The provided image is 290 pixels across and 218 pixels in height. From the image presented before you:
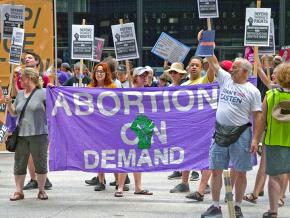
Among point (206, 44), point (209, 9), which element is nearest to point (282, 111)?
point (206, 44)

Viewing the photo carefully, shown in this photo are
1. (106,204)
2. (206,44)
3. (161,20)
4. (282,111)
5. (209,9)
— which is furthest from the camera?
(161,20)

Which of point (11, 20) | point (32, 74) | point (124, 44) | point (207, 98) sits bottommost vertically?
point (207, 98)

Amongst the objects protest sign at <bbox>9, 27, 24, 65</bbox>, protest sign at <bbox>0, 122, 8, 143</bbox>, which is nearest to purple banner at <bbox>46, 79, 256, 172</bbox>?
protest sign at <bbox>9, 27, 24, 65</bbox>

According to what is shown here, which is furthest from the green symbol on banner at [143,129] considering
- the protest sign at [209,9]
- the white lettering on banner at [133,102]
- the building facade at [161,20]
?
the building facade at [161,20]

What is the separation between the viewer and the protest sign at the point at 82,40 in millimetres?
11047

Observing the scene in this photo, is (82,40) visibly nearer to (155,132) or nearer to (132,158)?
(155,132)

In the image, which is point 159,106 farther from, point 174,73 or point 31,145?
point 31,145

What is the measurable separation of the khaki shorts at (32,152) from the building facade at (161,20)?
53.0 ft

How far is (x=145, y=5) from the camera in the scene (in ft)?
85.4

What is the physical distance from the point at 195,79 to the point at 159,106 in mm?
735

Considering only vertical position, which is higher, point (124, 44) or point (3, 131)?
point (124, 44)

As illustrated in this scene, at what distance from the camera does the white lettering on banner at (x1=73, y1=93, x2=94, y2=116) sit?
350 inches

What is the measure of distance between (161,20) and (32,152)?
17415 millimetres

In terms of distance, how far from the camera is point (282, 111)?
24.5 ft
